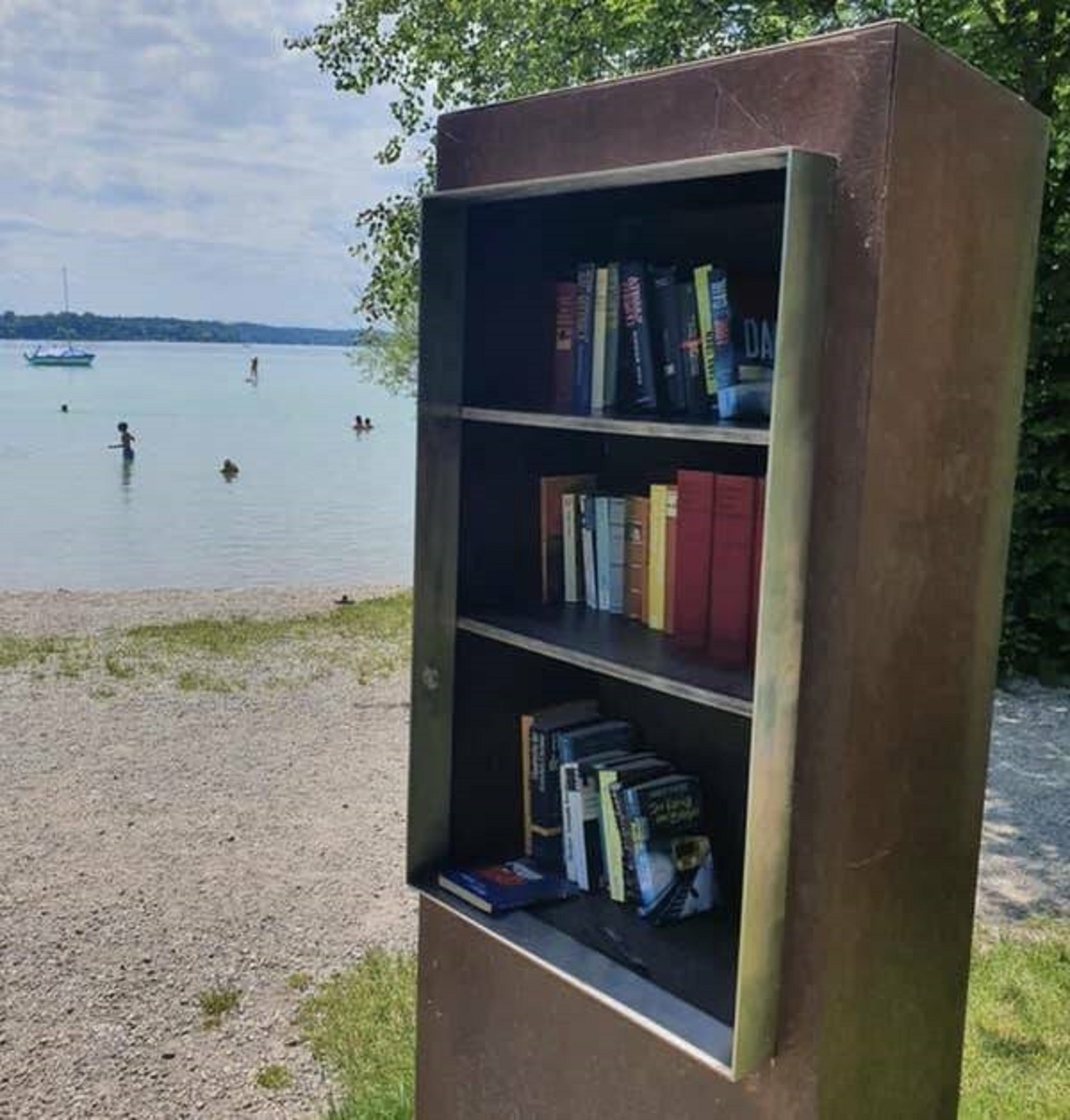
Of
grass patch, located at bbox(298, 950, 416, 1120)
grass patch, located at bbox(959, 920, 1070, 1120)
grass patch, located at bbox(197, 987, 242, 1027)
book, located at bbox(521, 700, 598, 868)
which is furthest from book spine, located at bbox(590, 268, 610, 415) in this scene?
grass patch, located at bbox(197, 987, 242, 1027)

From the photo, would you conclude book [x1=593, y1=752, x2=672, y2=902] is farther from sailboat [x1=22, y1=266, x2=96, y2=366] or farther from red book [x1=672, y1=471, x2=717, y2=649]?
sailboat [x1=22, y1=266, x2=96, y2=366]

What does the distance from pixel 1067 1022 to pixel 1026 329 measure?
1928mm

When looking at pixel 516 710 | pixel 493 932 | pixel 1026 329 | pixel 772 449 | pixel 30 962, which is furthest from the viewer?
pixel 30 962

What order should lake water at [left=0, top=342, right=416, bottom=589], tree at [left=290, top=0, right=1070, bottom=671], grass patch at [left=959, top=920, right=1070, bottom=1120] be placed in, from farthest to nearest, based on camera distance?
1. lake water at [left=0, top=342, right=416, bottom=589]
2. tree at [left=290, top=0, right=1070, bottom=671]
3. grass patch at [left=959, top=920, right=1070, bottom=1120]

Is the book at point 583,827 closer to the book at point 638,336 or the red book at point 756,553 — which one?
the red book at point 756,553

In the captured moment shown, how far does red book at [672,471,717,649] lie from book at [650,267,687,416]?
0.12 meters

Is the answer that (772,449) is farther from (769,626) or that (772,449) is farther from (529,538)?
(529,538)

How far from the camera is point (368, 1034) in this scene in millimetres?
2854

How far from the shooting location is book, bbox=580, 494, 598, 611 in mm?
2053

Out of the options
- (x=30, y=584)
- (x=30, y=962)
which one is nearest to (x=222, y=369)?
(x=30, y=584)

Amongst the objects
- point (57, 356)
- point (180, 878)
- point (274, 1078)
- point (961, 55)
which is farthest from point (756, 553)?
point (57, 356)

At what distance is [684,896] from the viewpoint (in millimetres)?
1975

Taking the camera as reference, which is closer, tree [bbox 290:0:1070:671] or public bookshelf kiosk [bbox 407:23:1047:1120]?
public bookshelf kiosk [bbox 407:23:1047:1120]

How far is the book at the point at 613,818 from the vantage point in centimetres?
200
